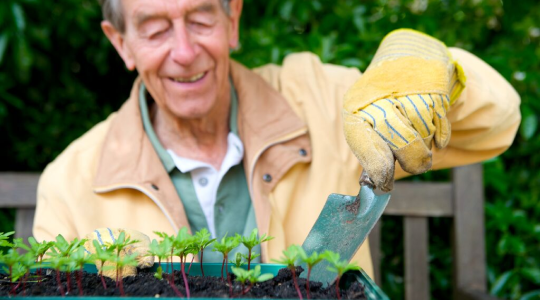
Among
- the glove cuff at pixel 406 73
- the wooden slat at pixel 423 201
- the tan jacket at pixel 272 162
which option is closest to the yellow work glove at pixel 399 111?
the glove cuff at pixel 406 73

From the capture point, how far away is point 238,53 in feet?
6.96

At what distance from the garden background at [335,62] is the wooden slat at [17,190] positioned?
1.46 feet

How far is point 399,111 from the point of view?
38.1 inches

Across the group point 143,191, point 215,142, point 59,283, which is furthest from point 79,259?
point 215,142

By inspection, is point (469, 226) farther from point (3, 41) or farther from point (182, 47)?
point (3, 41)

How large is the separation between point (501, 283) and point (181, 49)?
138 cm

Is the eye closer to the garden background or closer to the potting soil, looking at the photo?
the garden background

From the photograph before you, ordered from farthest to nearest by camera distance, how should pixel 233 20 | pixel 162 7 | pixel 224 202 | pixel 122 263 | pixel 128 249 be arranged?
1. pixel 233 20
2. pixel 224 202
3. pixel 162 7
4. pixel 128 249
5. pixel 122 263

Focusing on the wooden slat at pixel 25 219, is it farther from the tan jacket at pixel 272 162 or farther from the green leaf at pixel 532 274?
the green leaf at pixel 532 274

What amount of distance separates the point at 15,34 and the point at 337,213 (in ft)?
5.05

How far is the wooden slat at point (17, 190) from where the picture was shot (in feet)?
5.54

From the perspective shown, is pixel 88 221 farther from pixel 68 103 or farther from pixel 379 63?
pixel 68 103

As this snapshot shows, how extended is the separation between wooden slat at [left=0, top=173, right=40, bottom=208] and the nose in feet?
2.14

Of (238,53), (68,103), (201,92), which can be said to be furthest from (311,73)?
(68,103)
